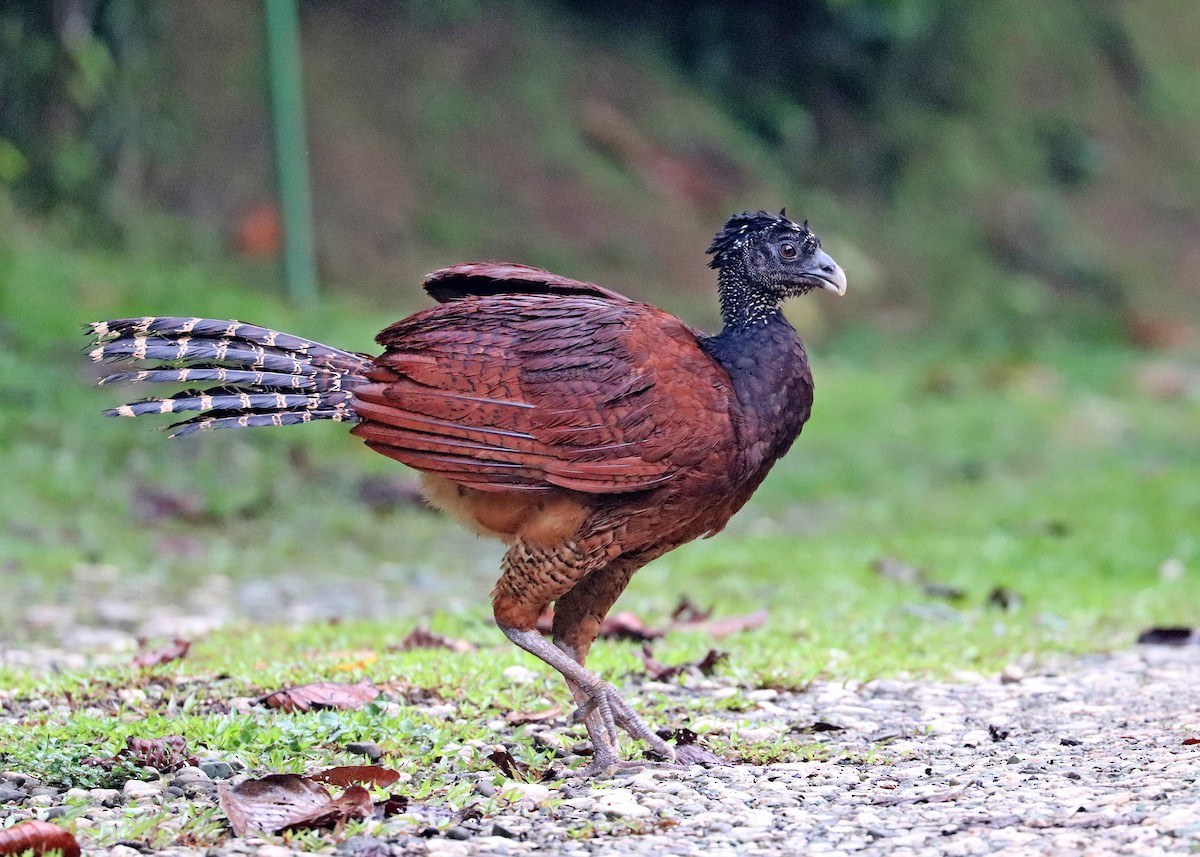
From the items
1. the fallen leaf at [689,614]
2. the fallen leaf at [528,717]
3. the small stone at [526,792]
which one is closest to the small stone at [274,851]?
the small stone at [526,792]

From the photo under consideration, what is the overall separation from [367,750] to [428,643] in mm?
1880

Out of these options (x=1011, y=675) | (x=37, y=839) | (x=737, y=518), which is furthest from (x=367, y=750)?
(x=737, y=518)

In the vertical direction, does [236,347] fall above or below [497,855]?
above

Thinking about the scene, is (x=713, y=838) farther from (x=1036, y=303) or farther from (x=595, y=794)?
(x=1036, y=303)

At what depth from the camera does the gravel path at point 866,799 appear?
3.54 m

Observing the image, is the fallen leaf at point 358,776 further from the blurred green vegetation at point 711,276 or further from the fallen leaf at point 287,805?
the blurred green vegetation at point 711,276

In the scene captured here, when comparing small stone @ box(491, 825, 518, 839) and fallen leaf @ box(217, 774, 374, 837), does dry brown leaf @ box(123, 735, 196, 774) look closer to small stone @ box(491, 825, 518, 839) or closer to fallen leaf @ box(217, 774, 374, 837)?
fallen leaf @ box(217, 774, 374, 837)

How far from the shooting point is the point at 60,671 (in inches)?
226

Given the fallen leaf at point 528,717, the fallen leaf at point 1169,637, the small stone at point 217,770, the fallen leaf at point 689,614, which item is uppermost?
the fallen leaf at point 689,614

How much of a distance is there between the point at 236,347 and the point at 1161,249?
1596 cm

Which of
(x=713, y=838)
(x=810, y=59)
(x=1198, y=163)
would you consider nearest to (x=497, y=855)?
(x=713, y=838)

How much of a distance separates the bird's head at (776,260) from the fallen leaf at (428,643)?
1.96 m

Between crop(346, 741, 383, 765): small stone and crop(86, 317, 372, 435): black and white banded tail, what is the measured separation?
95 centimetres

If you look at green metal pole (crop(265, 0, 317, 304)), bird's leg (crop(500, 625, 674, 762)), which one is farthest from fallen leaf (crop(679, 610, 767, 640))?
green metal pole (crop(265, 0, 317, 304))
